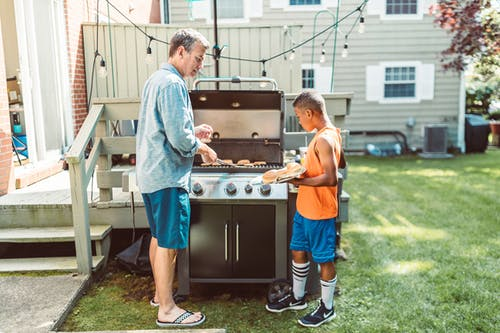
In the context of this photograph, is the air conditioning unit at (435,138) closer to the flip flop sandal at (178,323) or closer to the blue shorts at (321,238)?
the blue shorts at (321,238)

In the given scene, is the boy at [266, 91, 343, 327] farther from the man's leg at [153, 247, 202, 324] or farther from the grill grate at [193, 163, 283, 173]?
the man's leg at [153, 247, 202, 324]

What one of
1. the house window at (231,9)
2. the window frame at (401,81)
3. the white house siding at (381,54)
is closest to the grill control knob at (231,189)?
the white house siding at (381,54)

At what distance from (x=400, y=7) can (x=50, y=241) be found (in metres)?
10.5

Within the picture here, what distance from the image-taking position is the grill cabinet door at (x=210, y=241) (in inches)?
125

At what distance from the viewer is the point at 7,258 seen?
3.98m

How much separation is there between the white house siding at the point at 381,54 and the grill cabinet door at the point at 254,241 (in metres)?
8.75

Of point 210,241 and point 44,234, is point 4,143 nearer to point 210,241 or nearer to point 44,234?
point 44,234

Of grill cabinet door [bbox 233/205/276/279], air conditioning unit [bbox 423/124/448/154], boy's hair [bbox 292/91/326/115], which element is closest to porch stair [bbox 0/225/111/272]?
grill cabinet door [bbox 233/205/276/279]

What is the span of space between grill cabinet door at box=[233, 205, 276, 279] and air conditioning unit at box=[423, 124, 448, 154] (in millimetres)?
9124

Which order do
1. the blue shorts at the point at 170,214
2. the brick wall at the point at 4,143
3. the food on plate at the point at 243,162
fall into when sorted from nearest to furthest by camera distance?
the blue shorts at the point at 170,214 → the food on plate at the point at 243,162 → the brick wall at the point at 4,143

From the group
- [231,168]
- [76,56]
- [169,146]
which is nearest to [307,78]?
[76,56]

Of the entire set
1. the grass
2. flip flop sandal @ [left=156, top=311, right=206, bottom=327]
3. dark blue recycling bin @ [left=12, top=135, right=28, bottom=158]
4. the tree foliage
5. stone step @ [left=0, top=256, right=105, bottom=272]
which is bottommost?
the grass

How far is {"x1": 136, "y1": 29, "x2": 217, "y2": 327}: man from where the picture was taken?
2.62 metres

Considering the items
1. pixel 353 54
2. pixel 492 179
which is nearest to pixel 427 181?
pixel 492 179
